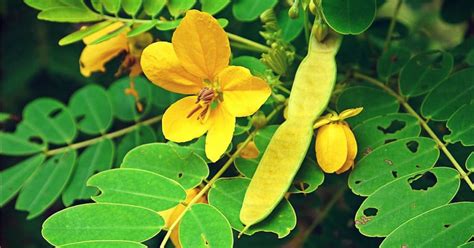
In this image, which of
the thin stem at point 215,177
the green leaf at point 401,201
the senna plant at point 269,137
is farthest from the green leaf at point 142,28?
the green leaf at point 401,201

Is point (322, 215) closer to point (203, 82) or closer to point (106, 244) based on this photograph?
point (203, 82)

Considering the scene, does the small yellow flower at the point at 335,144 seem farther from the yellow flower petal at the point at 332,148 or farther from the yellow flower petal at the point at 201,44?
the yellow flower petal at the point at 201,44

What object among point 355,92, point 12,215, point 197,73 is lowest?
point 12,215

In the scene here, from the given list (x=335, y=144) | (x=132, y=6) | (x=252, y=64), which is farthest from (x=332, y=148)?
(x=132, y=6)

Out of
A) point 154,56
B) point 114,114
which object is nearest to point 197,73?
point 154,56

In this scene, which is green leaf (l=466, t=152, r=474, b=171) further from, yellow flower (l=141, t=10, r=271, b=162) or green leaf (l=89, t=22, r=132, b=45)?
green leaf (l=89, t=22, r=132, b=45)

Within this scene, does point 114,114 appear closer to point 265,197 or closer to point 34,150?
point 34,150

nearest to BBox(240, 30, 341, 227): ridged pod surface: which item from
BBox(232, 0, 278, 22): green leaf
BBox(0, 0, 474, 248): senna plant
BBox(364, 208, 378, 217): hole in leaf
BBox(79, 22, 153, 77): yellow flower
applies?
BBox(0, 0, 474, 248): senna plant
